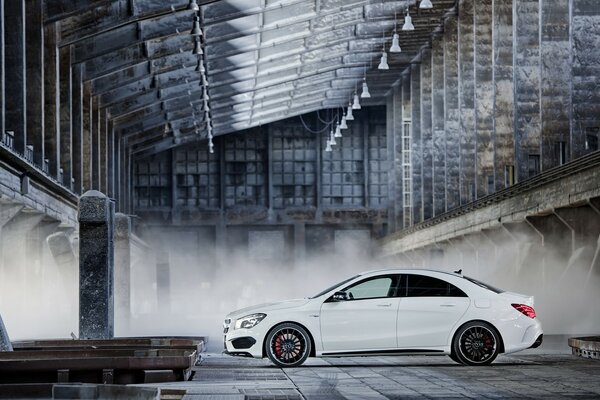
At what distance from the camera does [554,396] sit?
1297 centimetres

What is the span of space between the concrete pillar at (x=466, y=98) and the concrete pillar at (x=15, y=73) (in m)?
23.9

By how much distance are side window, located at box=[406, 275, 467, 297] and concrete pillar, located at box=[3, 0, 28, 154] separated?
52.9 ft

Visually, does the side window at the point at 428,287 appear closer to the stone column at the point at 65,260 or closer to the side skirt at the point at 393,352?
the side skirt at the point at 393,352

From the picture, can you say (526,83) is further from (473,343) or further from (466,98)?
(473,343)

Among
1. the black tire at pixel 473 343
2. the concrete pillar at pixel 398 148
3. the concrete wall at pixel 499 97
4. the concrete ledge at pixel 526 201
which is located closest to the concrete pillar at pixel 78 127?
the concrete ledge at pixel 526 201

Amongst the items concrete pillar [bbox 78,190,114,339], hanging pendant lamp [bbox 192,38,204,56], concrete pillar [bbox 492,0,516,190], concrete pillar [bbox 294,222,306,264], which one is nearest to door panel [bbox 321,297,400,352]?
concrete pillar [bbox 78,190,114,339]

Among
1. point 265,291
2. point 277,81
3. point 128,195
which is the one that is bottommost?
point 265,291

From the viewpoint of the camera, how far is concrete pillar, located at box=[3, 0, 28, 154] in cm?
3241

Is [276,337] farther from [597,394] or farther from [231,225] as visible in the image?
[231,225]

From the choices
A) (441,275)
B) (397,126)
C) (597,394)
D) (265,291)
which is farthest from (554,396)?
(265,291)

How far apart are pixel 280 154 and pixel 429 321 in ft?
188

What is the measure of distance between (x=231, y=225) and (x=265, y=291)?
168 inches

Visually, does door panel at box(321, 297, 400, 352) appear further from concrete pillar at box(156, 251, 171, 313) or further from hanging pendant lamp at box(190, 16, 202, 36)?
concrete pillar at box(156, 251, 171, 313)

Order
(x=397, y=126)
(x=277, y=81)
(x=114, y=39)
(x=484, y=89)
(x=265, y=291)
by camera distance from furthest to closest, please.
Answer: (x=265, y=291)
(x=397, y=126)
(x=277, y=81)
(x=484, y=89)
(x=114, y=39)
